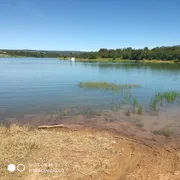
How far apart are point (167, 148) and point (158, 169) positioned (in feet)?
6.49
